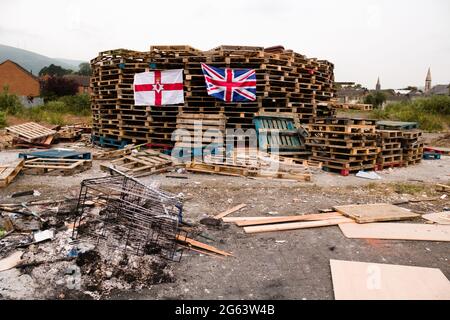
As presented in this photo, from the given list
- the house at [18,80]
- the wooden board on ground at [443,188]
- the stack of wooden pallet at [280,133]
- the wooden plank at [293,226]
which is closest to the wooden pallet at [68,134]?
the stack of wooden pallet at [280,133]

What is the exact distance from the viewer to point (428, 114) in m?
24.8

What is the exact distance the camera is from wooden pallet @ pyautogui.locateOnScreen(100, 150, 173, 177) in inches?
323

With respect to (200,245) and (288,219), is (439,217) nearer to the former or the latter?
(288,219)

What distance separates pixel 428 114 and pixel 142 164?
23691mm

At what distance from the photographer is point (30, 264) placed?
3789 mm

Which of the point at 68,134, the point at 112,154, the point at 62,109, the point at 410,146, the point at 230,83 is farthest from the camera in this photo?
the point at 62,109

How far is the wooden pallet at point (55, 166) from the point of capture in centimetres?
816

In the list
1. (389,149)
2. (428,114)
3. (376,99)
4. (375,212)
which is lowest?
(375,212)

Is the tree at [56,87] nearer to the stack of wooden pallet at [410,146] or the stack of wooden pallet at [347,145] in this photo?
the stack of wooden pallet at [347,145]

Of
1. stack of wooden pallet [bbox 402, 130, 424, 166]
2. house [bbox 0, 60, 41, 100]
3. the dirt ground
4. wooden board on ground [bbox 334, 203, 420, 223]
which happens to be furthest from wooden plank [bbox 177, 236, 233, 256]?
house [bbox 0, 60, 41, 100]

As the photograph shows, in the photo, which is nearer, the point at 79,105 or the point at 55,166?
the point at 55,166

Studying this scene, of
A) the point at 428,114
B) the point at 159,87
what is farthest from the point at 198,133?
the point at 428,114

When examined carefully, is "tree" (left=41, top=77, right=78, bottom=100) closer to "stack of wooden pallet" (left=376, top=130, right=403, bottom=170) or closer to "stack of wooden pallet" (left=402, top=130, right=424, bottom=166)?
"stack of wooden pallet" (left=376, top=130, right=403, bottom=170)

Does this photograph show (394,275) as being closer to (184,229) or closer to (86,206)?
(184,229)
